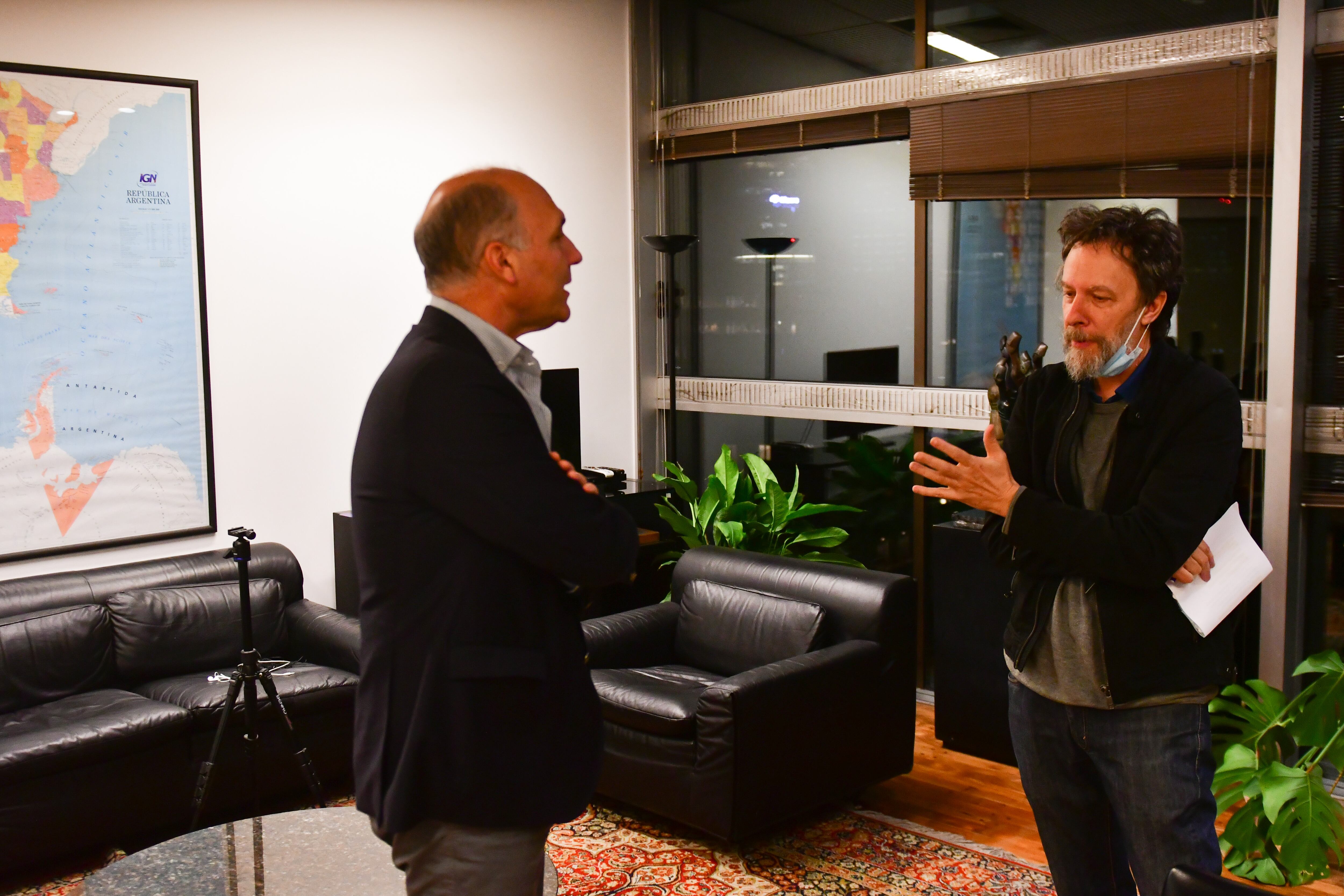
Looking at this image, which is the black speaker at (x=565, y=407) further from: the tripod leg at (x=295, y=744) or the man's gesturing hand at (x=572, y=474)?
the man's gesturing hand at (x=572, y=474)

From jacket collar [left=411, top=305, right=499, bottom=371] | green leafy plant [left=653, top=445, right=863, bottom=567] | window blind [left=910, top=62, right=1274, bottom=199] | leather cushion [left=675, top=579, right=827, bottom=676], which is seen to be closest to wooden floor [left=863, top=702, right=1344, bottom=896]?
leather cushion [left=675, top=579, right=827, bottom=676]

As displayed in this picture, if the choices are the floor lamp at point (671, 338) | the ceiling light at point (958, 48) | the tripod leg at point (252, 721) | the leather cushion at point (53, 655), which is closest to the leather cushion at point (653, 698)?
the tripod leg at point (252, 721)

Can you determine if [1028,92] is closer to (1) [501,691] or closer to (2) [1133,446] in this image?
(2) [1133,446]

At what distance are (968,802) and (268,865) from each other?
2270mm

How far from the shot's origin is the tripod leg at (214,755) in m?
3.35

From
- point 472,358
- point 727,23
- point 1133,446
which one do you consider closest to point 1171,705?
point 1133,446

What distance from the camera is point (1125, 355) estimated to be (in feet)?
6.36

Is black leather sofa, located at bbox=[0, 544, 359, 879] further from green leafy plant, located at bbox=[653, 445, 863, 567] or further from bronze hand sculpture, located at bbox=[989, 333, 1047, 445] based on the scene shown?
bronze hand sculpture, located at bbox=[989, 333, 1047, 445]

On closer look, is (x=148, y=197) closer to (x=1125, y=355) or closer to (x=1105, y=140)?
(x=1105, y=140)

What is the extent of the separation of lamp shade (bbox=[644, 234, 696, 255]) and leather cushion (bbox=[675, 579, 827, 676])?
64.7 inches

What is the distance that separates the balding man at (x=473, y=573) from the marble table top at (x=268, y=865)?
3.66 feet

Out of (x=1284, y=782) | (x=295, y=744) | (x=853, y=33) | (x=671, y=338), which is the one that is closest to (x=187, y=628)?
(x=295, y=744)

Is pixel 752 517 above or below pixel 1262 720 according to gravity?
above

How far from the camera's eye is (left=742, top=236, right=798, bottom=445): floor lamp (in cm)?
538
